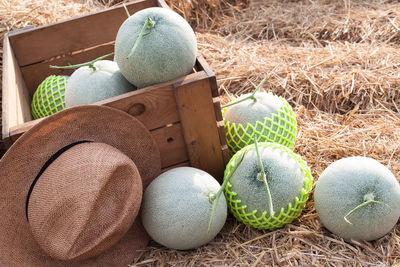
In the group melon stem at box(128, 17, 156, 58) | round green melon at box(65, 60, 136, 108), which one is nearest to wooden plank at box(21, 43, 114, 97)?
round green melon at box(65, 60, 136, 108)

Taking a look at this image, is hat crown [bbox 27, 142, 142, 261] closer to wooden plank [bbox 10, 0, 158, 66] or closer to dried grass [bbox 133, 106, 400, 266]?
dried grass [bbox 133, 106, 400, 266]

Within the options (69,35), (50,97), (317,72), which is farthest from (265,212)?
(69,35)

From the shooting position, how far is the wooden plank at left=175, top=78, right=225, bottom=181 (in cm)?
220

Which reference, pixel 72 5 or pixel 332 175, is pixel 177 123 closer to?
pixel 332 175

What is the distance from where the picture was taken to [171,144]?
2365 millimetres

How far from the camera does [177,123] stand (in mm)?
2307

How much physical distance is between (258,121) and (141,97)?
65 cm

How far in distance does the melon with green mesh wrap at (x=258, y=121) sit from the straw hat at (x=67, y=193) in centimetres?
65

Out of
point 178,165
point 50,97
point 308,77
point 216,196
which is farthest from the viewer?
point 308,77

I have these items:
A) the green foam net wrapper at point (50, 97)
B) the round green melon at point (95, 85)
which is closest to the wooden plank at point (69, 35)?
the green foam net wrapper at point (50, 97)

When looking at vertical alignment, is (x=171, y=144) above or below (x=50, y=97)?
below

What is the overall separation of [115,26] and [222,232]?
1599 millimetres

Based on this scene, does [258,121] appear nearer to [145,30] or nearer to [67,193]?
[145,30]

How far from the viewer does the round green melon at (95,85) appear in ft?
7.70
